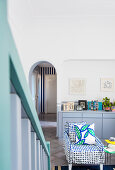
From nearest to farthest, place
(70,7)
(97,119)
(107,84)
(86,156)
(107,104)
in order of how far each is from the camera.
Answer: (86,156) < (70,7) < (97,119) < (107,104) < (107,84)

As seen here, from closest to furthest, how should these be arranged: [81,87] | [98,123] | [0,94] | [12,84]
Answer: [0,94]
[12,84]
[98,123]
[81,87]

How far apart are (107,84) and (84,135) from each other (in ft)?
8.49

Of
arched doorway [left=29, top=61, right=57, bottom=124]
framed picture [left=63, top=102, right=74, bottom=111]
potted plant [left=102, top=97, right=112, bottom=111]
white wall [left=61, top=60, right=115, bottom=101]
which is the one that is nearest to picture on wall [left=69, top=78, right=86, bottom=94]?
white wall [left=61, top=60, right=115, bottom=101]

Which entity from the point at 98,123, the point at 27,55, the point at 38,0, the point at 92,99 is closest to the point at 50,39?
the point at 27,55

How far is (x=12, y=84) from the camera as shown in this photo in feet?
1.43

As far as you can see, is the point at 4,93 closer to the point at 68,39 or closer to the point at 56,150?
the point at 56,150

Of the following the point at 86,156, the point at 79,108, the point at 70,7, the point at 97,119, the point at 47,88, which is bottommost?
the point at 86,156

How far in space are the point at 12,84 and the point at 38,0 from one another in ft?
14.2

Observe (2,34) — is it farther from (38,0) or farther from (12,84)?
(38,0)

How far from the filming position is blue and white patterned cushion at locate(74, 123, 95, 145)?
3.46m

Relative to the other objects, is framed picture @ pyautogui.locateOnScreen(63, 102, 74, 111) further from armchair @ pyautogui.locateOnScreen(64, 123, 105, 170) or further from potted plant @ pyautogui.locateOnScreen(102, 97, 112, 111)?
armchair @ pyautogui.locateOnScreen(64, 123, 105, 170)

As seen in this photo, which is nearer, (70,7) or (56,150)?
(56,150)

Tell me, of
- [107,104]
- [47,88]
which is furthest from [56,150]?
[47,88]

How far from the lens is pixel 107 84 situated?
220 inches
